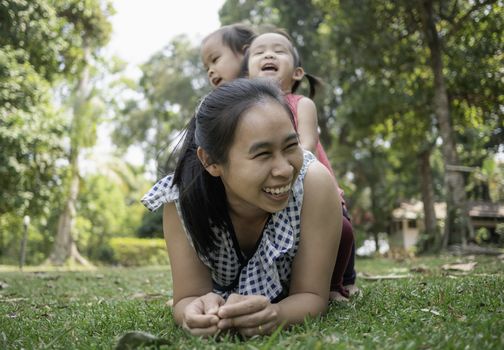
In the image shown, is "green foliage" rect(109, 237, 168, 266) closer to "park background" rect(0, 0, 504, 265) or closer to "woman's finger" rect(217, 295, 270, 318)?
"park background" rect(0, 0, 504, 265)

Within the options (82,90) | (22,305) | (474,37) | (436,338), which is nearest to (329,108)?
(474,37)

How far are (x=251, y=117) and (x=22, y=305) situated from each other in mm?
2285

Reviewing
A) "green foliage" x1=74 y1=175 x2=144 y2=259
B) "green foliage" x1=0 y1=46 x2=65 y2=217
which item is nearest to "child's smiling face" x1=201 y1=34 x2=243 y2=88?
"green foliage" x1=0 y1=46 x2=65 y2=217

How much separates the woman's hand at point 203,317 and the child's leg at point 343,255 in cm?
96

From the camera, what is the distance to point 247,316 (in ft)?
5.83

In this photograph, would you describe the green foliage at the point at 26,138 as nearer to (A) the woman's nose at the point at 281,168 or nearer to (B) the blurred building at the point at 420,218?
(A) the woman's nose at the point at 281,168

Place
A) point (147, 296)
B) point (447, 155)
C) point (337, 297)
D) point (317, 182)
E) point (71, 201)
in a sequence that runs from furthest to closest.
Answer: point (71, 201) → point (447, 155) → point (147, 296) → point (337, 297) → point (317, 182)

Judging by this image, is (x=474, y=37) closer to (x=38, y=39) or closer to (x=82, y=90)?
(x=38, y=39)

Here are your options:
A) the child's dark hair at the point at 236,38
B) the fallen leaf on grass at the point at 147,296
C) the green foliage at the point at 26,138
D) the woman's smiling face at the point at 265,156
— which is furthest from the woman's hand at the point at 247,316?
the green foliage at the point at 26,138

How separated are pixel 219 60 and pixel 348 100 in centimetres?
1043

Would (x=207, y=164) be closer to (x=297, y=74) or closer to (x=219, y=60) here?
(x=297, y=74)

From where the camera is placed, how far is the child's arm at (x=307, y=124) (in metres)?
3.10

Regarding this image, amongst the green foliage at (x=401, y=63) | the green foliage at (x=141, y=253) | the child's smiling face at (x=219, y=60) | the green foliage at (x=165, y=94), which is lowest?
the green foliage at (x=141, y=253)

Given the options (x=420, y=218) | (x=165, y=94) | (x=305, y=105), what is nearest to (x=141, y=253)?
(x=165, y=94)
